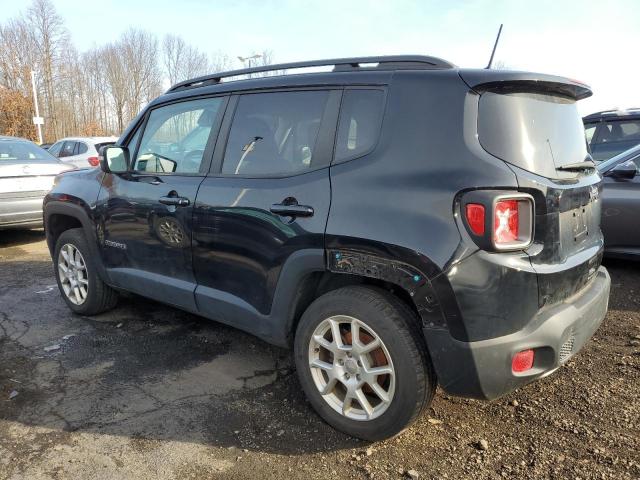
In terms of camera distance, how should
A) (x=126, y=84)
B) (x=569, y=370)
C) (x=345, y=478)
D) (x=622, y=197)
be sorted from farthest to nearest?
(x=126, y=84) → (x=622, y=197) → (x=569, y=370) → (x=345, y=478)

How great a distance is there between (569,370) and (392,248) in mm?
1787

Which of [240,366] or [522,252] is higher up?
[522,252]

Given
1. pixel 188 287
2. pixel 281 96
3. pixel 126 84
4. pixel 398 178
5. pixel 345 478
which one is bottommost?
pixel 345 478

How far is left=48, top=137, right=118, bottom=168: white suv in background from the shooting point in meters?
12.2

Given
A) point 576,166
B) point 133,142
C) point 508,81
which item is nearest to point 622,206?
point 576,166

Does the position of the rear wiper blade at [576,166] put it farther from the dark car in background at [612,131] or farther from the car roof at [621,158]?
the dark car in background at [612,131]

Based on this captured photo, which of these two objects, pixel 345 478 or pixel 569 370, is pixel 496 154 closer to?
pixel 345 478

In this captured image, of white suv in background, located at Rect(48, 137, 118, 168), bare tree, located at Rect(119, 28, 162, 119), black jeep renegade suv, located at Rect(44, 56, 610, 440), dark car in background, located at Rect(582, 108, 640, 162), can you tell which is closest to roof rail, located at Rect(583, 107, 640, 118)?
dark car in background, located at Rect(582, 108, 640, 162)

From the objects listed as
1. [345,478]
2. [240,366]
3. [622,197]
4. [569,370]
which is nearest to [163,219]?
[240,366]

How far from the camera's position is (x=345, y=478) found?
2.34m

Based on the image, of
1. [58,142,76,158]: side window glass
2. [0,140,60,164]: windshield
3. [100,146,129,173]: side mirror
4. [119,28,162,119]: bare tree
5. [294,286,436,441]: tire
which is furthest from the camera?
[119,28,162,119]: bare tree

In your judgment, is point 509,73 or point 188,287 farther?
point 188,287

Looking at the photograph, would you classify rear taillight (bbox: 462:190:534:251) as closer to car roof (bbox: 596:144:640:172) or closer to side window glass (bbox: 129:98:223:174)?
side window glass (bbox: 129:98:223:174)

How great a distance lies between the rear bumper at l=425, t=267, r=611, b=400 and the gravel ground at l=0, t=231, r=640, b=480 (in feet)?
1.46
